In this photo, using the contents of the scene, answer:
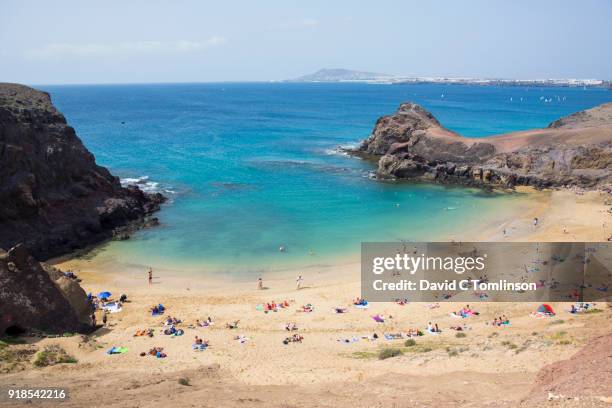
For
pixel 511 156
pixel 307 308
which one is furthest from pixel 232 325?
pixel 511 156

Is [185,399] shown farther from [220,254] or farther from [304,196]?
[304,196]

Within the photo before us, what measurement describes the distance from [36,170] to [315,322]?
80.6ft

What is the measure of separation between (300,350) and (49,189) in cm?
2581

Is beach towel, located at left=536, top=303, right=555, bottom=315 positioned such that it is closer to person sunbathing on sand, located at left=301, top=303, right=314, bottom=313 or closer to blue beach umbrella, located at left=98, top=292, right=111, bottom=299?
person sunbathing on sand, located at left=301, top=303, right=314, bottom=313

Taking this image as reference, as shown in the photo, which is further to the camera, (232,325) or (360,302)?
(360,302)

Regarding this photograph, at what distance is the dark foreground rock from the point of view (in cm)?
2095

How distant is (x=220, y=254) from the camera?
3550 cm

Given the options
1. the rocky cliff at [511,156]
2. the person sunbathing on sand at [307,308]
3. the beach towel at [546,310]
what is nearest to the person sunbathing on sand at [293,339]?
the person sunbathing on sand at [307,308]

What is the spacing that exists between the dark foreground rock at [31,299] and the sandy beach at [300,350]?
1.52 m

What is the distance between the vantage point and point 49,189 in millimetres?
37406

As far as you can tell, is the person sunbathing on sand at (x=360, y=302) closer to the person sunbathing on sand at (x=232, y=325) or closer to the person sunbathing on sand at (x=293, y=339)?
the person sunbathing on sand at (x=293, y=339)

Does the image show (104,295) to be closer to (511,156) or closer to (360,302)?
(360,302)

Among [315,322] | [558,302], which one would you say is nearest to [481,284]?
[558,302]

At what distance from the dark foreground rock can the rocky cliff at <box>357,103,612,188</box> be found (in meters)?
42.5
